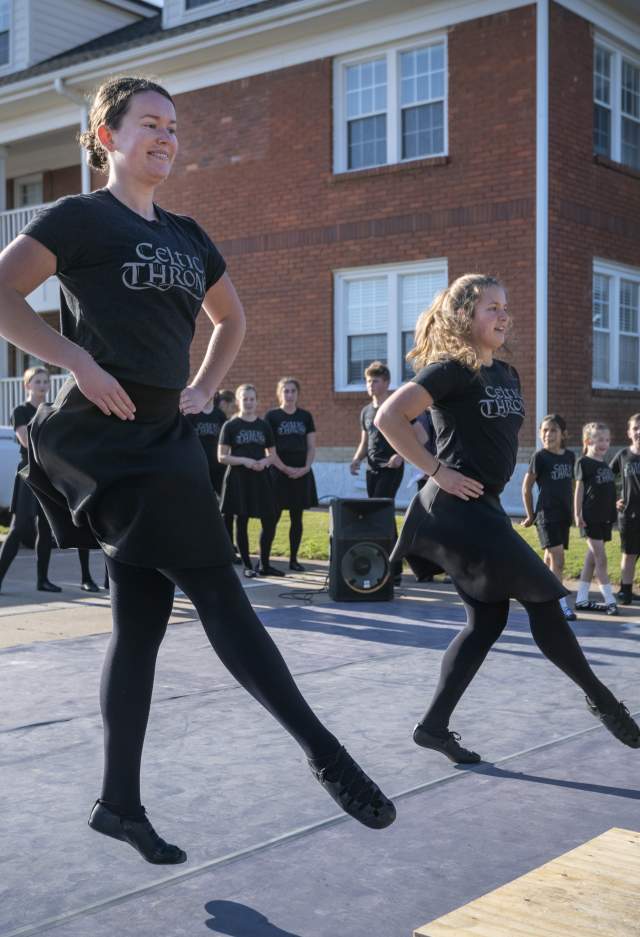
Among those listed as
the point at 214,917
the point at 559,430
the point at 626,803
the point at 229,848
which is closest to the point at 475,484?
the point at 626,803

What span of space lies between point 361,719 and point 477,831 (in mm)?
1560

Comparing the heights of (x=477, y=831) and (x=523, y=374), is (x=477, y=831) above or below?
below

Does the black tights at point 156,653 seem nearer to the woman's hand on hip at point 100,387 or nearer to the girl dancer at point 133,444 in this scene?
the girl dancer at point 133,444

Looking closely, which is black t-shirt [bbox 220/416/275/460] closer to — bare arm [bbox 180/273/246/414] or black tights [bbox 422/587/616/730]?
black tights [bbox 422/587/616/730]

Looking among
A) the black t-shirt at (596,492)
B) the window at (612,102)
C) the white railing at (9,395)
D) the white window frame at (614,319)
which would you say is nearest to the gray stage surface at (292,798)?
the black t-shirt at (596,492)

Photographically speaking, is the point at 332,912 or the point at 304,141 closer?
the point at 332,912

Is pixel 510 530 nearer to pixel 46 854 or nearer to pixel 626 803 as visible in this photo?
pixel 626 803

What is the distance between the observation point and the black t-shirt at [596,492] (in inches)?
361

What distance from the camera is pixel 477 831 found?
148 inches

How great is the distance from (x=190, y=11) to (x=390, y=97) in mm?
4483

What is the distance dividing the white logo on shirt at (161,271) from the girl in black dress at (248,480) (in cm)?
788

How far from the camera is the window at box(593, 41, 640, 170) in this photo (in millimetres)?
Result: 16766

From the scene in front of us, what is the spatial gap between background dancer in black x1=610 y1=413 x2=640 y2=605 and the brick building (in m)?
6.03

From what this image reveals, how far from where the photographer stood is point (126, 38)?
21141mm
